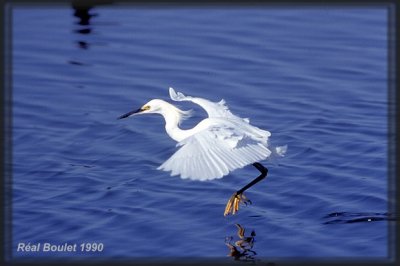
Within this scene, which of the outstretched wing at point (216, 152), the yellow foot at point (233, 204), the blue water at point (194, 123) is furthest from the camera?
the yellow foot at point (233, 204)

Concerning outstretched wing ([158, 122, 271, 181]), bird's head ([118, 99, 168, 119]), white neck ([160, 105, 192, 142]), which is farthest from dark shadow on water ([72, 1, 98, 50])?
outstretched wing ([158, 122, 271, 181])

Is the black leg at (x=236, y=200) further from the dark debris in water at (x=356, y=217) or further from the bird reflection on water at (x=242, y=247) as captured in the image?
the dark debris in water at (x=356, y=217)

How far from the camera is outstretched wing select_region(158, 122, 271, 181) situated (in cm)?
749

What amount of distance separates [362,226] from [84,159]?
11.9ft

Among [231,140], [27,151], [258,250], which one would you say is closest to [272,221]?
[258,250]

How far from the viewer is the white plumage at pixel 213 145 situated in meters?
7.53

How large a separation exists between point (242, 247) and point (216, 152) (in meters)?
1.16

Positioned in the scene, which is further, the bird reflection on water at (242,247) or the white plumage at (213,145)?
the bird reflection on water at (242,247)

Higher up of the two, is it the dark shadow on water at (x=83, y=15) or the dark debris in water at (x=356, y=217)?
the dark shadow on water at (x=83, y=15)

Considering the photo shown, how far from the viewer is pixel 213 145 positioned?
7.98 metres

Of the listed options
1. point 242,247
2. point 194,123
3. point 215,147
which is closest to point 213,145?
point 215,147

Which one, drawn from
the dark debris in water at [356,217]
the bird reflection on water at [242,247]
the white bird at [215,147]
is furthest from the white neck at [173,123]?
the dark debris in water at [356,217]

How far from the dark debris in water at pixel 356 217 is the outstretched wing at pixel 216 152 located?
1091 mm

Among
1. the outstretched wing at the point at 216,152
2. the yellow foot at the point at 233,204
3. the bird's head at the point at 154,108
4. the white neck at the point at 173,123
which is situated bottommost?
the yellow foot at the point at 233,204
